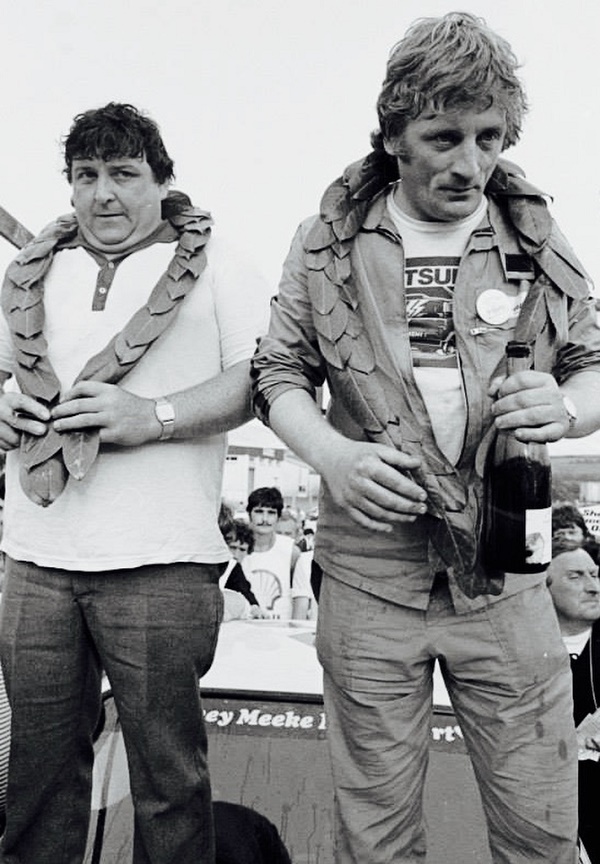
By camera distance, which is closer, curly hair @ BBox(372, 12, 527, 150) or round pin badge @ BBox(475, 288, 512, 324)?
curly hair @ BBox(372, 12, 527, 150)

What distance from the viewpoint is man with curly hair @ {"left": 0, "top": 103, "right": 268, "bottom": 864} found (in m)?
1.83

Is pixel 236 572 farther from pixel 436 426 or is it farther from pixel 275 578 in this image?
pixel 436 426

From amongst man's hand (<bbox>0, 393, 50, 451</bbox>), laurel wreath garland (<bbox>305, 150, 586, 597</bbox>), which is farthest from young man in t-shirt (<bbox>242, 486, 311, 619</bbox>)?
laurel wreath garland (<bbox>305, 150, 586, 597</bbox>)

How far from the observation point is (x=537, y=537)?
154 centimetres

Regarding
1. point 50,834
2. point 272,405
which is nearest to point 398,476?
point 272,405

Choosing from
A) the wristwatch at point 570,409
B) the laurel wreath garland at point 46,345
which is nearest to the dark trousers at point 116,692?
the laurel wreath garland at point 46,345

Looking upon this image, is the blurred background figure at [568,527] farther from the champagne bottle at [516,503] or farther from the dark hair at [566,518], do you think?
the champagne bottle at [516,503]

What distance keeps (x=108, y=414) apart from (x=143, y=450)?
0.13m

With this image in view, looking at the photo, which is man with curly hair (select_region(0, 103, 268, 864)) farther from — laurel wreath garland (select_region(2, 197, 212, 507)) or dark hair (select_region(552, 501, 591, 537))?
dark hair (select_region(552, 501, 591, 537))

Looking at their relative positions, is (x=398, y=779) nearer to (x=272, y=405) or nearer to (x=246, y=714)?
(x=272, y=405)

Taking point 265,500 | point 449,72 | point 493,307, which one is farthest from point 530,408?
point 265,500

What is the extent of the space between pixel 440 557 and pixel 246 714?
121cm

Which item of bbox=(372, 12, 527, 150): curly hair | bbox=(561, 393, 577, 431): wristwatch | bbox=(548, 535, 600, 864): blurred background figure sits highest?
bbox=(372, 12, 527, 150): curly hair

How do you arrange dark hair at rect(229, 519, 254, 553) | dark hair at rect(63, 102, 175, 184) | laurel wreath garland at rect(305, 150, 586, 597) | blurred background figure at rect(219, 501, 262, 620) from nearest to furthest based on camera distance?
laurel wreath garland at rect(305, 150, 586, 597) → dark hair at rect(63, 102, 175, 184) → blurred background figure at rect(219, 501, 262, 620) → dark hair at rect(229, 519, 254, 553)
